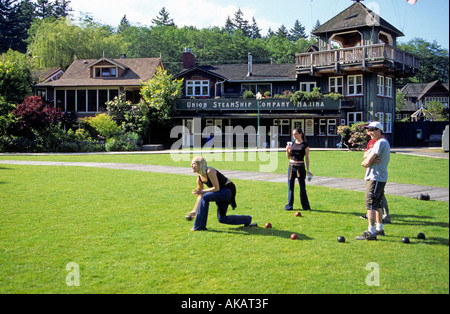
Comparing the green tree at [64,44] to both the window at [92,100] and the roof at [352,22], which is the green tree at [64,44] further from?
the roof at [352,22]

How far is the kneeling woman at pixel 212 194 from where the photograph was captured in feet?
25.0

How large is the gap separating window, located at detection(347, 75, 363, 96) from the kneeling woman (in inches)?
1274

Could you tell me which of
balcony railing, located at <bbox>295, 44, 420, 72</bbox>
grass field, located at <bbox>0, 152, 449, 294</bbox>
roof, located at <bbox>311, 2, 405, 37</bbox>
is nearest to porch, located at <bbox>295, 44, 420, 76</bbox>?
balcony railing, located at <bbox>295, 44, 420, 72</bbox>

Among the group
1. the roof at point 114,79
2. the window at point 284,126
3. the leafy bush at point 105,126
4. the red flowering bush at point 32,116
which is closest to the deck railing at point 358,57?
the window at point 284,126

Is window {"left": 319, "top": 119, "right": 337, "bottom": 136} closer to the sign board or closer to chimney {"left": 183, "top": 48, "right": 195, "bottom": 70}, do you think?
the sign board

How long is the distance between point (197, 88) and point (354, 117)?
16712mm

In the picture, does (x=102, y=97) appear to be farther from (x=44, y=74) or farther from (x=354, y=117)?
(x=354, y=117)

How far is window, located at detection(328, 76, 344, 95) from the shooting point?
3850 centimetres

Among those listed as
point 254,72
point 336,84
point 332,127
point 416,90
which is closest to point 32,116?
point 254,72

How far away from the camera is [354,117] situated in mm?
37469

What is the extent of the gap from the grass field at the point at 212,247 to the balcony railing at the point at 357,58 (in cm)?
2573
